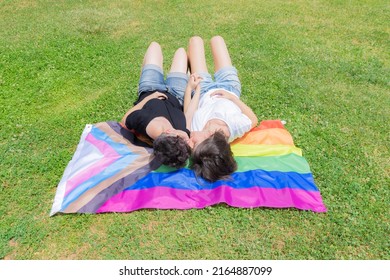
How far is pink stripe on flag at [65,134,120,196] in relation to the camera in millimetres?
4801

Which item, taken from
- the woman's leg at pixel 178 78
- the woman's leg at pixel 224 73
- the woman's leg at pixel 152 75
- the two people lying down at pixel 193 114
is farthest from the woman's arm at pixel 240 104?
the woman's leg at pixel 152 75

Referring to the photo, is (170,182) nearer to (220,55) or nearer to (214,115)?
(214,115)

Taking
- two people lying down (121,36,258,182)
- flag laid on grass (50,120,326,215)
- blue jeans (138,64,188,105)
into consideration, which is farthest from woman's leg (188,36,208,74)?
flag laid on grass (50,120,326,215)

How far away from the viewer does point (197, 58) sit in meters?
6.50

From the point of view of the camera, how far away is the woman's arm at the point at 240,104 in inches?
216

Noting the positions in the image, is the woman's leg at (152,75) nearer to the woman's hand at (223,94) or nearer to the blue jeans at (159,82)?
the blue jeans at (159,82)

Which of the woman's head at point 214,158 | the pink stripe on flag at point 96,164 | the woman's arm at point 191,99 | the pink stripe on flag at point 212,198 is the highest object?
the woman's arm at point 191,99

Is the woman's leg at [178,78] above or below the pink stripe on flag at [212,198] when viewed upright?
above

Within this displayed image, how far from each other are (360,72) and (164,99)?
4674 millimetres

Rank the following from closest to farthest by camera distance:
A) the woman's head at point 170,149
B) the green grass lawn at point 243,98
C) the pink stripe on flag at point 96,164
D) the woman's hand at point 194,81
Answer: the green grass lawn at point 243,98, the woman's head at point 170,149, the pink stripe on flag at point 96,164, the woman's hand at point 194,81

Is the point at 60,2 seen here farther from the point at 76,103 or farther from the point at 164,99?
the point at 164,99

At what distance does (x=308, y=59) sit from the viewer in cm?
814

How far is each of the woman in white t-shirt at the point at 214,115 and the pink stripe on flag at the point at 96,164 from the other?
50.3 inches

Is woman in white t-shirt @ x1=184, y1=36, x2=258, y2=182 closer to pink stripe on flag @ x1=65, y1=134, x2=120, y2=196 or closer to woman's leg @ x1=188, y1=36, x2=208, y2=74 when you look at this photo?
woman's leg @ x1=188, y1=36, x2=208, y2=74
